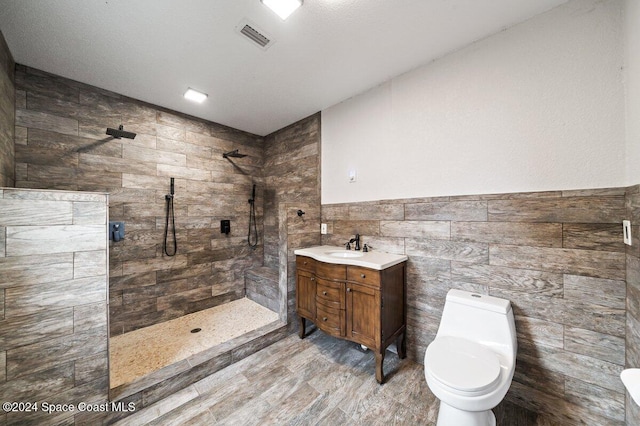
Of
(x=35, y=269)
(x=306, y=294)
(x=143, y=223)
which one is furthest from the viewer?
(x=143, y=223)

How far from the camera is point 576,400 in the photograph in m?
1.39

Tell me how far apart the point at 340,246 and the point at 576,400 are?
1.99m

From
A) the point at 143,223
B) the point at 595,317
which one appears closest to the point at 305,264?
the point at 143,223

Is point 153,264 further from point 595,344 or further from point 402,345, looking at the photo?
point 595,344

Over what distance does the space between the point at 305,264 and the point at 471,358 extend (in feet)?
4.81

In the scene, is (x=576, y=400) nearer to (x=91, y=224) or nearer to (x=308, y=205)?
(x=308, y=205)

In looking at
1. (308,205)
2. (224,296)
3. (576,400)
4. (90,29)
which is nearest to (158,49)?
(90,29)

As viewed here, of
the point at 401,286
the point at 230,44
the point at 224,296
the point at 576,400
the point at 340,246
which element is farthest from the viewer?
the point at 224,296

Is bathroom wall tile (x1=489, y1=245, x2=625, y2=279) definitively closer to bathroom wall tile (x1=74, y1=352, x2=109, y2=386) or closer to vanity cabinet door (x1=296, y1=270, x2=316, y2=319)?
vanity cabinet door (x1=296, y1=270, x2=316, y2=319)

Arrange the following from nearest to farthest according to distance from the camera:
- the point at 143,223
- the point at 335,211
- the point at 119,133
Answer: the point at 119,133
the point at 143,223
the point at 335,211

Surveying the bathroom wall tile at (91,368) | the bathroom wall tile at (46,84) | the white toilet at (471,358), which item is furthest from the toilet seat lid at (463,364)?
the bathroom wall tile at (46,84)

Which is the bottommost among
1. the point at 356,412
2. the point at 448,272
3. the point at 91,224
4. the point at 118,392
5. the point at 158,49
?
the point at 356,412

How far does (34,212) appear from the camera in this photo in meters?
1.30

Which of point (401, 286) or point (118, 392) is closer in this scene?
point (118, 392)
